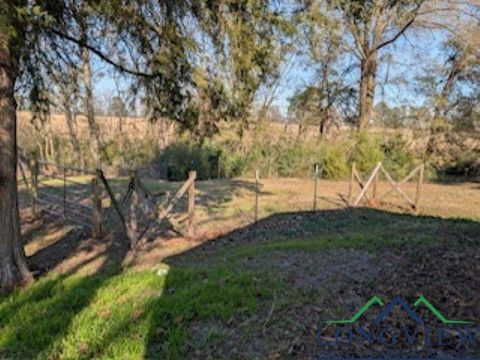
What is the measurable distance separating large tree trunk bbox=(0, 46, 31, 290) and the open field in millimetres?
401

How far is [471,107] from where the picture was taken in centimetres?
1930

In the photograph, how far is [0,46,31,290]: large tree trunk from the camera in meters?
4.46

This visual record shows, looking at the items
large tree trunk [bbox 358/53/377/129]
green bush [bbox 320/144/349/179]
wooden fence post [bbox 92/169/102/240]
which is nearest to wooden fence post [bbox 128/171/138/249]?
wooden fence post [bbox 92/169/102/240]

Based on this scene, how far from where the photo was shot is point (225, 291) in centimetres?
366

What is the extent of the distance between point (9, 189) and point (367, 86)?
18947mm

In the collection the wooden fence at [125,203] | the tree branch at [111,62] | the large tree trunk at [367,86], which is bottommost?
the wooden fence at [125,203]

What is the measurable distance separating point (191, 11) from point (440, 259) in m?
4.09

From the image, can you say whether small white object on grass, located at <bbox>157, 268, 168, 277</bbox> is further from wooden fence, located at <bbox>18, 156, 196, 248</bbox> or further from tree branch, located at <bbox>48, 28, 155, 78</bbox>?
tree branch, located at <bbox>48, 28, 155, 78</bbox>

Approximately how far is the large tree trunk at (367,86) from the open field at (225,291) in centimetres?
1437

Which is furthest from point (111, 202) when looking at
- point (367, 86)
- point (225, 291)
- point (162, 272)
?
point (367, 86)

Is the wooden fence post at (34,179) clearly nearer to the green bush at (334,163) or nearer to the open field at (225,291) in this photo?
the open field at (225,291)

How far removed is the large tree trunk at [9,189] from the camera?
446 cm

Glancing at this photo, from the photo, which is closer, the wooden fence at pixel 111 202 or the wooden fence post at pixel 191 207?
the wooden fence at pixel 111 202

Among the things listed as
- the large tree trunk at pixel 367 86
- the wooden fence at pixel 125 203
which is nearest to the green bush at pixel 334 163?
the large tree trunk at pixel 367 86
